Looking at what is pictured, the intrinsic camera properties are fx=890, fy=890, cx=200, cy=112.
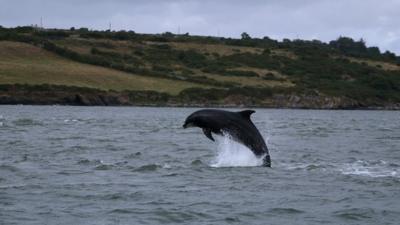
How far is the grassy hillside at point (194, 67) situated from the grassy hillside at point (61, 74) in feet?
0.42

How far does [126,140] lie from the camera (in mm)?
39938

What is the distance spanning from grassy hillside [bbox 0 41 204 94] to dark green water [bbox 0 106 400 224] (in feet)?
250

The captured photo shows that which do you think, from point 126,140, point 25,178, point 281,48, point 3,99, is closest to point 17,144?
point 126,140

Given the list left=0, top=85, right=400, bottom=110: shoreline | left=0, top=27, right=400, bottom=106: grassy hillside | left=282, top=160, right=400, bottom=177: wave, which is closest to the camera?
left=282, top=160, right=400, bottom=177: wave

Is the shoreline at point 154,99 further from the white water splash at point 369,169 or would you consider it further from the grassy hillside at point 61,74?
the white water splash at point 369,169

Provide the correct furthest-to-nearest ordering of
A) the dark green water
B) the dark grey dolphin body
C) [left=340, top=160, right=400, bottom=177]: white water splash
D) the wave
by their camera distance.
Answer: the wave
[left=340, top=160, right=400, bottom=177]: white water splash
the dark grey dolphin body
the dark green water

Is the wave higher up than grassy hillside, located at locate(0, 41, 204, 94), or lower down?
lower down

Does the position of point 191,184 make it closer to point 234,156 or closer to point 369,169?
point 234,156

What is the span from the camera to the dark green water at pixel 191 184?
705 inches

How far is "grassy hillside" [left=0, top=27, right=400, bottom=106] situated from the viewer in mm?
116062

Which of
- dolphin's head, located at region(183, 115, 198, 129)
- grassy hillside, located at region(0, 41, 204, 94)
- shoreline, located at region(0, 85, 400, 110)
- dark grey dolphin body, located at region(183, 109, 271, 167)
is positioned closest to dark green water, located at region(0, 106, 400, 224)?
dark grey dolphin body, located at region(183, 109, 271, 167)

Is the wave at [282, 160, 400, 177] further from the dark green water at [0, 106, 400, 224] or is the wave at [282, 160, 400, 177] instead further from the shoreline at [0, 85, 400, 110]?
the shoreline at [0, 85, 400, 110]

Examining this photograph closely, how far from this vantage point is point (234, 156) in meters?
28.1

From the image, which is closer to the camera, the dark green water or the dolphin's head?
the dark green water
